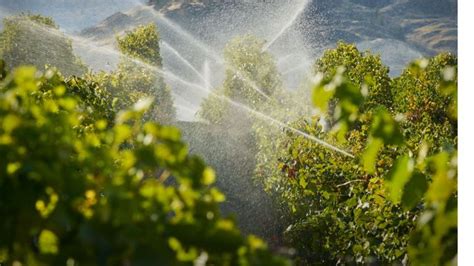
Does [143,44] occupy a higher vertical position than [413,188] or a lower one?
lower

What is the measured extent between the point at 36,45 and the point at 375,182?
1990 cm

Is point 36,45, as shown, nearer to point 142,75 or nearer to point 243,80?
point 142,75

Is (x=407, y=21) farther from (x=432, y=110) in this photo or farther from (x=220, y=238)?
(x=220, y=238)

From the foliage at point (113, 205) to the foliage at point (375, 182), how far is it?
1.13 feet

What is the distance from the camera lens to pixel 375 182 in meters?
3.42

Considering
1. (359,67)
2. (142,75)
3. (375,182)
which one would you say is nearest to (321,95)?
(375,182)

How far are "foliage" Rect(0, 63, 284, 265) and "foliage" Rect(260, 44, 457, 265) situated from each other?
0.34m

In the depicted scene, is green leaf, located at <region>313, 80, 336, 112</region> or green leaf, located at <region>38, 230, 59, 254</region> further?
green leaf, located at <region>313, 80, 336, 112</region>

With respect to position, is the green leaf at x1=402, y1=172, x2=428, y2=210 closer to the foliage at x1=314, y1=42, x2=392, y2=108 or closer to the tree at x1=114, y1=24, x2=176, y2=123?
the foliage at x1=314, y1=42, x2=392, y2=108

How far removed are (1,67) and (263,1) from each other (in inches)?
3108

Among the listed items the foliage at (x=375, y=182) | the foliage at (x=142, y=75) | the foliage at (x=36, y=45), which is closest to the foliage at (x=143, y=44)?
the foliage at (x=142, y=75)

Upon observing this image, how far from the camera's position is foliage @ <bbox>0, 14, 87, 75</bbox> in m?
19.7

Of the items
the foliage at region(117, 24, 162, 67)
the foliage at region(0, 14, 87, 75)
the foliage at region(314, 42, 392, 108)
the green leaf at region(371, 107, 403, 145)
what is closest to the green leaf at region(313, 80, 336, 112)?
the green leaf at region(371, 107, 403, 145)

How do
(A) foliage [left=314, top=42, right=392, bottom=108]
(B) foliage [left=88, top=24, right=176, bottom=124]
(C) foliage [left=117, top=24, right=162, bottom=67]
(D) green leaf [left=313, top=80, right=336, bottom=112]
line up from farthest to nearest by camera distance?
1. (C) foliage [left=117, top=24, right=162, bottom=67]
2. (B) foliage [left=88, top=24, right=176, bottom=124]
3. (A) foliage [left=314, top=42, right=392, bottom=108]
4. (D) green leaf [left=313, top=80, right=336, bottom=112]
